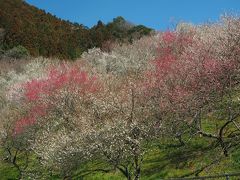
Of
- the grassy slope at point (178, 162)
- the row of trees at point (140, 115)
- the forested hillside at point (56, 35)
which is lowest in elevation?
the grassy slope at point (178, 162)

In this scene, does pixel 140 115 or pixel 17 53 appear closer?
pixel 140 115

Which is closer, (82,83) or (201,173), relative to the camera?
(201,173)

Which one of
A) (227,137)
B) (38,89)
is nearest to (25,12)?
(38,89)

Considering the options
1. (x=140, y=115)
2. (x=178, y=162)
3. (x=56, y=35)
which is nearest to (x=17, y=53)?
(x=56, y=35)

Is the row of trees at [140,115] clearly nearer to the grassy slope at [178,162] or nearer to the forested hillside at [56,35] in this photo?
the grassy slope at [178,162]

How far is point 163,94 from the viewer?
32.5m

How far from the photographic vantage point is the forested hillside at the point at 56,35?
9756 cm

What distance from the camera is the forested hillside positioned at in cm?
9756

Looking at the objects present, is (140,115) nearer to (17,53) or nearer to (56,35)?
(17,53)

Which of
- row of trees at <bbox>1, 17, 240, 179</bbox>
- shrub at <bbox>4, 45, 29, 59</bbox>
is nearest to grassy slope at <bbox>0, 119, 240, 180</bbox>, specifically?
row of trees at <bbox>1, 17, 240, 179</bbox>

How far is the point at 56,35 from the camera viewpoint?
108 m

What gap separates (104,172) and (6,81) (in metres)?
46.0

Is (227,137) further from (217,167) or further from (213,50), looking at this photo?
(213,50)

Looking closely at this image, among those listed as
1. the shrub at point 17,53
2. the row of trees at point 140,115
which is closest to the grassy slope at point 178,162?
the row of trees at point 140,115
